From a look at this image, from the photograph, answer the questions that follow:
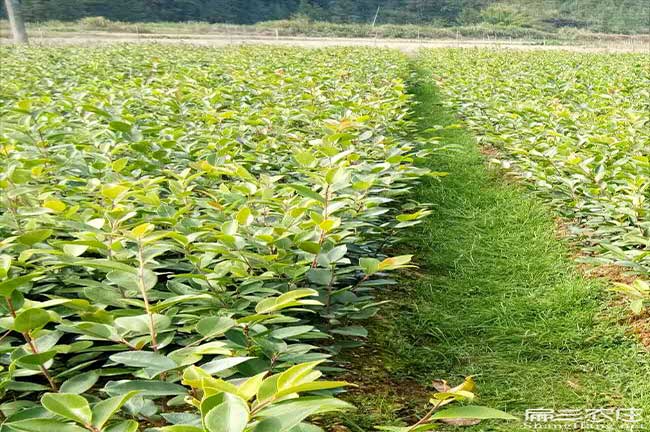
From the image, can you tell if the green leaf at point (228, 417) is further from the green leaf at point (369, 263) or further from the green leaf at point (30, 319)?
the green leaf at point (369, 263)

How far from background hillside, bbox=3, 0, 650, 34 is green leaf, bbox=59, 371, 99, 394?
45161mm

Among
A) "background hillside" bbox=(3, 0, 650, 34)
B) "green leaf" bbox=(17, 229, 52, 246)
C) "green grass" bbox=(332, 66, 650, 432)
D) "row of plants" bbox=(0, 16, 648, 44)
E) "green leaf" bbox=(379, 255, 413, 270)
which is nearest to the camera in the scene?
"green leaf" bbox=(17, 229, 52, 246)

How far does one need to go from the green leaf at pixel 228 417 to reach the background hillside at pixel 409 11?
4559 centimetres

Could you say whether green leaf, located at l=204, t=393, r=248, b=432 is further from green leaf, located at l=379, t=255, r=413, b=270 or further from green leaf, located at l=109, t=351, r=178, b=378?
green leaf, located at l=379, t=255, r=413, b=270

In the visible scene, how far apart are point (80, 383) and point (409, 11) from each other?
66.1 metres

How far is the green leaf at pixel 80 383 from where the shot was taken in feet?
3.41

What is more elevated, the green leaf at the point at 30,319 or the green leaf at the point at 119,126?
the green leaf at the point at 119,126

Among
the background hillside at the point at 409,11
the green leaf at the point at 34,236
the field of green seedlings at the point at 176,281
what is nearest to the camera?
the field of green seedlings at the point at 176,281

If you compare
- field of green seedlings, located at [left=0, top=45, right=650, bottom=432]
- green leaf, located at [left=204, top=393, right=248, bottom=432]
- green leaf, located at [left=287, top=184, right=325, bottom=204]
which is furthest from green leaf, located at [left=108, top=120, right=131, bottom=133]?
green leaf, located at [left=204, top=393, right=248, bottom=432]

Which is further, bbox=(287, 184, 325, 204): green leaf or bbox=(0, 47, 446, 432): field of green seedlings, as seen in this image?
bbox=(287, 184, 325, 204): green leaf

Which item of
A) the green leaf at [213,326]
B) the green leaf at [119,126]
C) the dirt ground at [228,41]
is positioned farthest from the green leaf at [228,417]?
the dirt ground at [228,41]

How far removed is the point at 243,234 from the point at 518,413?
96cm

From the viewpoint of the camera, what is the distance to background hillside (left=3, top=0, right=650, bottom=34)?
4631cm

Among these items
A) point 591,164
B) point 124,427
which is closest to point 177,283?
point 124,427
